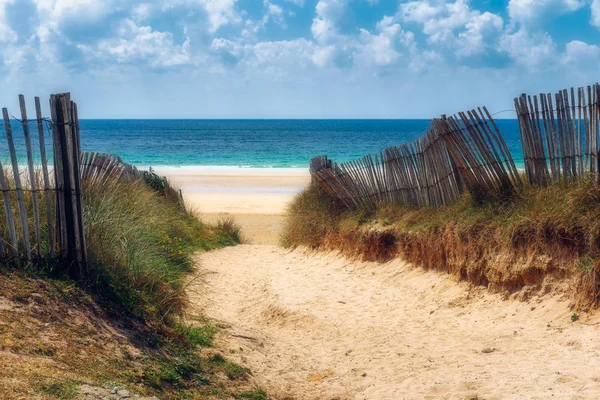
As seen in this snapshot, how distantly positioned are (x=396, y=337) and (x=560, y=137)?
9.74 ft

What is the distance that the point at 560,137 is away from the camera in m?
7.40

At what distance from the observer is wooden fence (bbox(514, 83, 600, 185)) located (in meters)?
7.02

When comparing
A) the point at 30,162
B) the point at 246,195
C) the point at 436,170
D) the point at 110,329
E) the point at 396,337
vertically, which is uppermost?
the point at 30,162

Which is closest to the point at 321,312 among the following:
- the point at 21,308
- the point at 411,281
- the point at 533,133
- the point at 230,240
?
the point at 411,281

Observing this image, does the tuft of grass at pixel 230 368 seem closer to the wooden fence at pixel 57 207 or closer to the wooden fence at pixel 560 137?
the wooden fence at pixel 57 207

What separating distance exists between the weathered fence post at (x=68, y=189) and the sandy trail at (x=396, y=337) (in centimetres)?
161

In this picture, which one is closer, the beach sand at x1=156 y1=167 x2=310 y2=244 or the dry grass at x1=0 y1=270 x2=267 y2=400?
the dry grass at x1=0 y1=270 x2=267 y2=400

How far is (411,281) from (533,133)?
2466mm

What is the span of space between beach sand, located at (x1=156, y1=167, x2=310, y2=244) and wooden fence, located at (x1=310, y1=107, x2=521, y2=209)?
3895 mm

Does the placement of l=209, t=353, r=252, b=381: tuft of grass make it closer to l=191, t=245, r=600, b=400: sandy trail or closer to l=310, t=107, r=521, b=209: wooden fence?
l=191, t=245, r=600, b=400: sandy trail

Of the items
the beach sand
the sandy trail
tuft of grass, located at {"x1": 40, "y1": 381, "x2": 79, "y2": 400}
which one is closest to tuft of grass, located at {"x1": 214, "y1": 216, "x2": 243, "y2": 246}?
the beach sand

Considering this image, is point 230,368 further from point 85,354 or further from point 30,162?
point 30,162

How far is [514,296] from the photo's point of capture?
23.4 feet

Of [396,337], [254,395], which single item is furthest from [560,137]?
[254,395]
